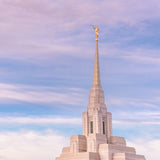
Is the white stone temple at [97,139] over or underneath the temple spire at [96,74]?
underneath

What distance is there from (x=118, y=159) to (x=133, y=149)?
34.3 feet

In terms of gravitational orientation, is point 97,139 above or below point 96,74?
below

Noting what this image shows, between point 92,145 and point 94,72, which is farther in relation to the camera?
point 94,72

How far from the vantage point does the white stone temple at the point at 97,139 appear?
9644cm

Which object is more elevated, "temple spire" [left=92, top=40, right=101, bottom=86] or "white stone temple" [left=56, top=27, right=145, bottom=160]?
"temple spire" [left=92, top=40, right=101, bottom=86]

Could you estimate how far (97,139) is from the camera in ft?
325

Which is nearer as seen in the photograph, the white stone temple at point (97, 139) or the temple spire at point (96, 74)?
the white stone temple at point (97, 139)

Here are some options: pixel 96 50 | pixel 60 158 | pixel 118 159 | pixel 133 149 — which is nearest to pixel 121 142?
pixel 133 149

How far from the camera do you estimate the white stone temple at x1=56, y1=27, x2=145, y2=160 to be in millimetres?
96438

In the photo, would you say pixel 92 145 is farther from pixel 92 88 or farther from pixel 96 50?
pixel 96 50

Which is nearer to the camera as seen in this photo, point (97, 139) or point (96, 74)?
point (97, 139)

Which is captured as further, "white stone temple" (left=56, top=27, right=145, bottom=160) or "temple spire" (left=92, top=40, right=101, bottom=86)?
"temple spire" (left=92, top=40, right=101, bottom=86)

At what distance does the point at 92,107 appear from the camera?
104375 millimetres

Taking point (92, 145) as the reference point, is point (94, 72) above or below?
above
